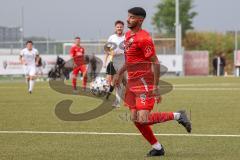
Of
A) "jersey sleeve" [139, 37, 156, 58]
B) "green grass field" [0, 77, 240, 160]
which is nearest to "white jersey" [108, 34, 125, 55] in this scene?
"green grass field" [0, 77, 240, 160]

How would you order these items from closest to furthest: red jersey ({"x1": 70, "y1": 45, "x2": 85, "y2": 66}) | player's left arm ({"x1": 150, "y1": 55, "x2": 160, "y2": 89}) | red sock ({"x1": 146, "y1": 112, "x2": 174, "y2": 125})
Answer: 1. player's left arm ({"x1": 150, "y1": 55, "x2": 160, "y2": 89})
2. red sock ({"x1": 146, "y1": 112, "x2": 174, "y2": 125})
3. red jersey ({"x1": 70, "y1": 45, "x2": 85, "y2": 66})

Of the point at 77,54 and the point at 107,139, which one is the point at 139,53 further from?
the point at 77,54

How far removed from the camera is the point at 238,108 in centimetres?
1995

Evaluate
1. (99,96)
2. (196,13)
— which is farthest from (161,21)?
(99,96)

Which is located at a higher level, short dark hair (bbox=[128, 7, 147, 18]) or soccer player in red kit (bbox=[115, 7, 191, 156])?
short dark hair (bbox=[128, 7, 147, 18])

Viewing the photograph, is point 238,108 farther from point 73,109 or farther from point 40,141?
point 40,141

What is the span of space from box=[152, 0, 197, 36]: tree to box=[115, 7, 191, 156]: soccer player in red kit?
3532 inches

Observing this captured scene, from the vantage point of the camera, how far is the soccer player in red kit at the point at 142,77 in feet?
33.6

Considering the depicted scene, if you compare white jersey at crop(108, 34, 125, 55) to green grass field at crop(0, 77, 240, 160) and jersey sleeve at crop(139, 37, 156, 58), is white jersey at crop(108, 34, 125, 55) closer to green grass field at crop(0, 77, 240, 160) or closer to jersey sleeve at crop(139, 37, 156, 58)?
green grass field at crop(0, 77, 240, 160)

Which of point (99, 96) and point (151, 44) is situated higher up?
point (151, 44)

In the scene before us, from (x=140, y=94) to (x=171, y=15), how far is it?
91557 mm

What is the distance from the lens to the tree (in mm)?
100875

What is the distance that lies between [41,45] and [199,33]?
39426 mm

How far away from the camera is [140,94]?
409 inches
